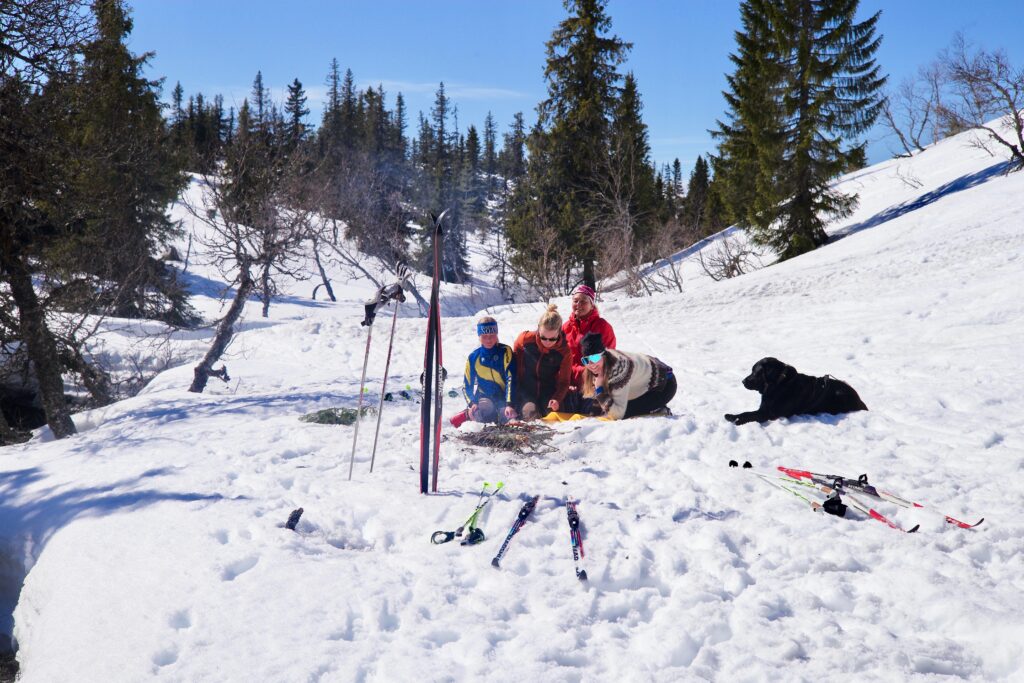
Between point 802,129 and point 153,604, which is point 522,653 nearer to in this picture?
point 153,604

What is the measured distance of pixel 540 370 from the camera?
7059mm

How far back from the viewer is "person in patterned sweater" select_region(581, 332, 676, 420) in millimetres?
6559

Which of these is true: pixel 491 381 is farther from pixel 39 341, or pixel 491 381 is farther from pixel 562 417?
pixel 39 341

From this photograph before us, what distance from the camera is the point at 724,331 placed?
1173cm

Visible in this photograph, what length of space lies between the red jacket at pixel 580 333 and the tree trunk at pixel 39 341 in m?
7.42

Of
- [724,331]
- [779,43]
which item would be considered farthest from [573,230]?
[724,331]

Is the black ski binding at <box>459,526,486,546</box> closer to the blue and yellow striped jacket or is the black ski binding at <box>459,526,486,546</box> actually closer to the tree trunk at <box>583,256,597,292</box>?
the blue and yellow striped jacket

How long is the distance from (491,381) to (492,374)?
0.08m

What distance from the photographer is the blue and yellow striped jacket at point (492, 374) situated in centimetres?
675

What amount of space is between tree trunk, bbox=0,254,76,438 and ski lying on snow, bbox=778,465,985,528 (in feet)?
31.7

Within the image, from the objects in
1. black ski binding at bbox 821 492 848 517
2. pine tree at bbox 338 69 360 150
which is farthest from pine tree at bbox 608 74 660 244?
pine tree at bbox 338 69 360 150

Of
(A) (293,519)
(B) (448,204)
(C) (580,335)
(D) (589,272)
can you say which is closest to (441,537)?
(A) (293,519)

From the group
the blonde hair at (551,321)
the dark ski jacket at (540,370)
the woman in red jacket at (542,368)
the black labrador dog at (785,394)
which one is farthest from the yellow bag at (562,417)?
the black labrador dog at (785,394)

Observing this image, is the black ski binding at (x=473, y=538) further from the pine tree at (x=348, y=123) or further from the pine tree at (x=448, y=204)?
the pine tree at (x=348, y=123)
